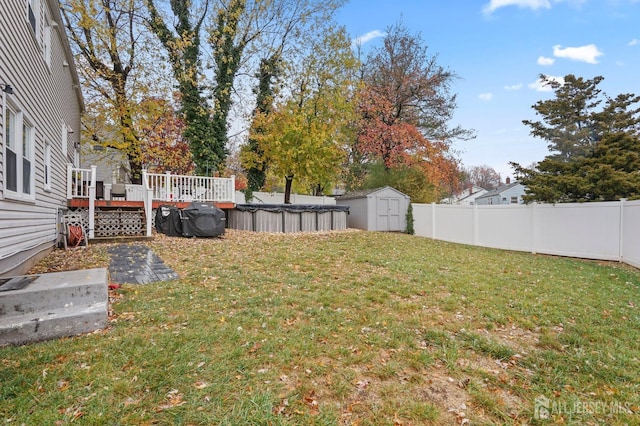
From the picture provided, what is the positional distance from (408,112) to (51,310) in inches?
733

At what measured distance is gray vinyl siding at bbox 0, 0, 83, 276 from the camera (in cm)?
427

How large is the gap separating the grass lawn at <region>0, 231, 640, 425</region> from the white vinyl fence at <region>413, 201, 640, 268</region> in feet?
12.8

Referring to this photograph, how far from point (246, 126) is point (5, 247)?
13369 mm

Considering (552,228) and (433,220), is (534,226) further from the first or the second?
(433,220)

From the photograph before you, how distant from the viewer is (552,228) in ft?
31.0

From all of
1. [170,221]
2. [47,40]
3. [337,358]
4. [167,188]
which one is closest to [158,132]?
[167,188]

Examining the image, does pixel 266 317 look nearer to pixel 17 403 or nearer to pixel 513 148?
pixel 17 403

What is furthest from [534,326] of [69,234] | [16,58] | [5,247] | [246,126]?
[246,126]

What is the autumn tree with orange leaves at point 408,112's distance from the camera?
55.2 feet

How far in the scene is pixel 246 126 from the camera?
16.5 metres

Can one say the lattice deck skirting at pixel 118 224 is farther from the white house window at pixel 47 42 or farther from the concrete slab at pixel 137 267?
the white house window at pixel 47 42

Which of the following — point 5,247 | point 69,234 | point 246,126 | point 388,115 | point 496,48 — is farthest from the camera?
point 388,115

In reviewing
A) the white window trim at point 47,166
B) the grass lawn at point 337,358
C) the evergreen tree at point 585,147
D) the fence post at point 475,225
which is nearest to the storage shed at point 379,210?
the fence post at point 475,225

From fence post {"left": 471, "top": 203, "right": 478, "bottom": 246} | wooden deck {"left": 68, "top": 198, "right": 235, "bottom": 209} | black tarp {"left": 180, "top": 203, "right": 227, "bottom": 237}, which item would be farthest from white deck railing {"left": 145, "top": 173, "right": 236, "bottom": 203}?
fence post {"left": 471, "top": 203, "right": 478, "bottom": 246}
